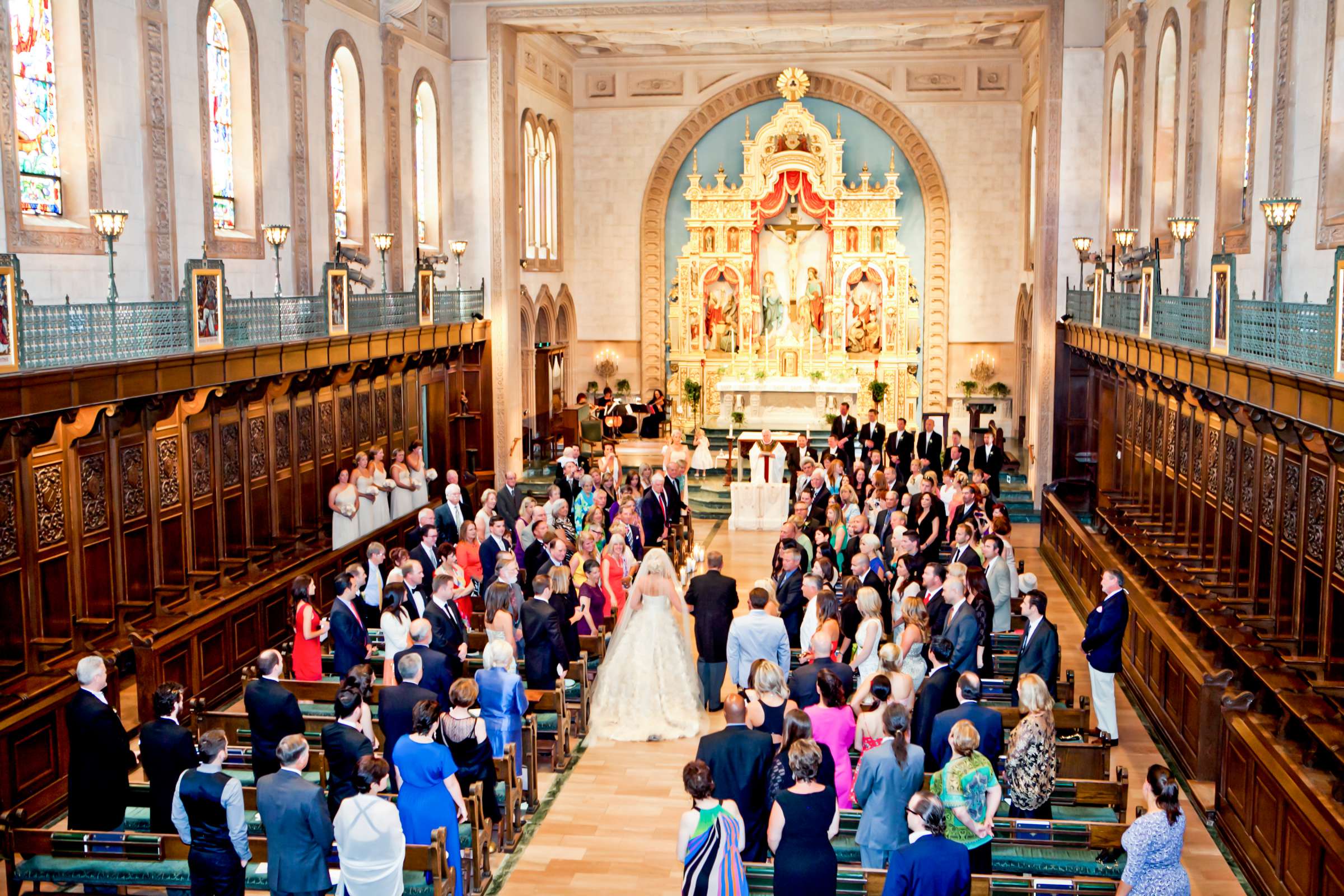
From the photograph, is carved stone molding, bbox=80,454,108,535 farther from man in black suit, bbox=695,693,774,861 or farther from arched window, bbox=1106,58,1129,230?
arched window, bbox=1106,58,1129,230

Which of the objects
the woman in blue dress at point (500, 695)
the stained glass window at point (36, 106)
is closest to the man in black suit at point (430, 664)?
the woman in blue dress at point (500, 695)

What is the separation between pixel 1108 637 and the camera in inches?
431

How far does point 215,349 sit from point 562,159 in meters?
17.4

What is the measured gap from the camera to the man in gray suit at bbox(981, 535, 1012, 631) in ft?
40.6

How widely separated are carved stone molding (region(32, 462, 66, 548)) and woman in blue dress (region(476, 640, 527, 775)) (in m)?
4.78

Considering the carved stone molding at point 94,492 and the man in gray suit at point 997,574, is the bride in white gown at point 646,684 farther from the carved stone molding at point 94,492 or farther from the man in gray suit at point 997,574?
the carved stone molding at point 94,492

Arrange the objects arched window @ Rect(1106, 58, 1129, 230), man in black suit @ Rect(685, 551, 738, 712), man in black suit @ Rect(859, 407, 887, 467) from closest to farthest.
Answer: man in black suit @ Rect(685, 551, 738, 712)
man in black suit @ Rect(859, 407, 887, 467)
arched window @ Rect(1106, 58, 1129, 230)

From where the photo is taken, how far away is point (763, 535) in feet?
71.5

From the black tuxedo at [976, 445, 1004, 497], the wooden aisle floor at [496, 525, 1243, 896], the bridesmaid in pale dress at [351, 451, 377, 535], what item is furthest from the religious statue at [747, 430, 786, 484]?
the wooden aisle floor at [496, 525, 1243, 896]

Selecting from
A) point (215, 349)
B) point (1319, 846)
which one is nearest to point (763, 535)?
point (215, 349)

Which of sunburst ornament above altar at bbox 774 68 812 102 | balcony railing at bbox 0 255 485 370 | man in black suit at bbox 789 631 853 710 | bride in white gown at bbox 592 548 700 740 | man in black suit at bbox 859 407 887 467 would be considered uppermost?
sunburst ornament above altar at bbox 774 68 812 102

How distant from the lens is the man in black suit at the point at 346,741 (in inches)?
296

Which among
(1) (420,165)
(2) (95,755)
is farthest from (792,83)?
(2) (95,755)

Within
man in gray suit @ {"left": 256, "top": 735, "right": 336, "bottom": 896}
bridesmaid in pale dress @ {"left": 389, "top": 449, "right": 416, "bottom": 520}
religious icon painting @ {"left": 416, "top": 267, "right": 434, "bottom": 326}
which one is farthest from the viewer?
religious icon painting @ {"left": 416, "top": 267, "right": 434, "bottom": 326}
